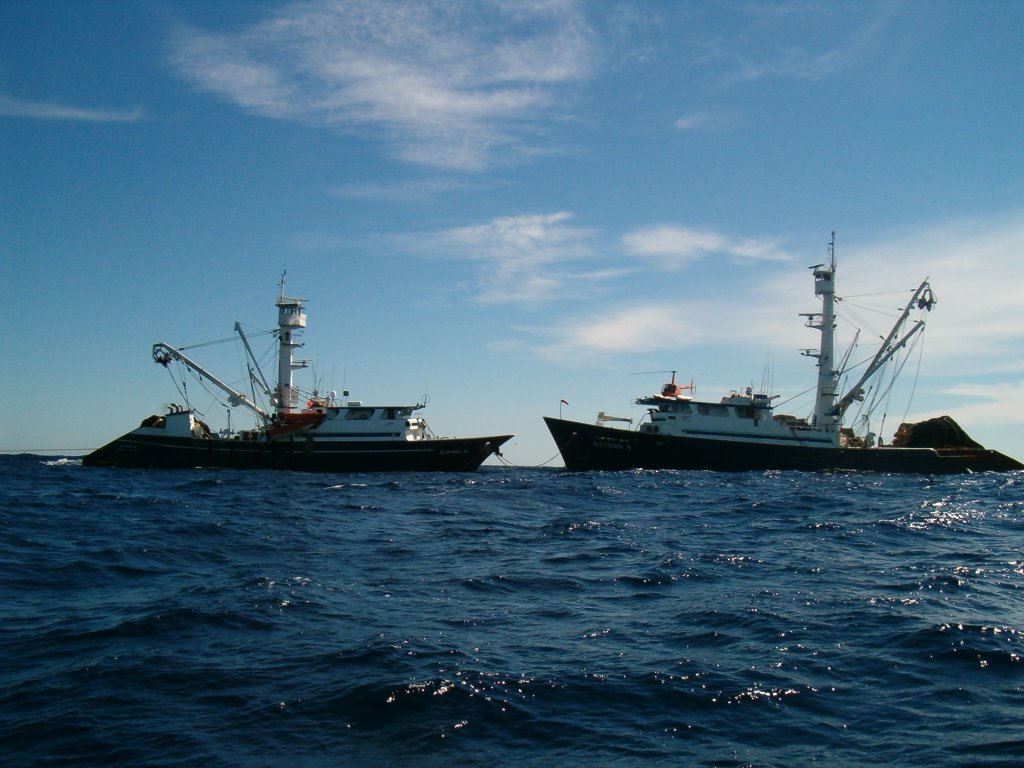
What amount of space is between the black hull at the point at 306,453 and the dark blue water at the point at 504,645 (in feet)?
87.1

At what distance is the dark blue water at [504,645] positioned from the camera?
269 inches

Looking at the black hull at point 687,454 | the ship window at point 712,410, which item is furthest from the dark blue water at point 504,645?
the ship window at point 712,410

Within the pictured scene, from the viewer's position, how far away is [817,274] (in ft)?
186

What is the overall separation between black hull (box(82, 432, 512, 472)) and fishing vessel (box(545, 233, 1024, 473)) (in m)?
5.90

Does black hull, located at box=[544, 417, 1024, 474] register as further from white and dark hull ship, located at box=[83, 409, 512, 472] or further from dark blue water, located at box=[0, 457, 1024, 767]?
dark blue water, located at box=[0, 457, 1024, 767]

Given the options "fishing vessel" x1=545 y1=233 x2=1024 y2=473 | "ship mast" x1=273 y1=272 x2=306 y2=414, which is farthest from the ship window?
"ship mast" x1=273 y1=272 x2=306 y2=414

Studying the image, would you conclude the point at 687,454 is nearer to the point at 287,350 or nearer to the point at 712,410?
the point at 712,410

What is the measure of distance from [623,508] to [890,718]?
18197mm

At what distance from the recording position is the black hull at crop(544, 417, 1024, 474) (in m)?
48.0

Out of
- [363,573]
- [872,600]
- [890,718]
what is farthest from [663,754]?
[363,573]

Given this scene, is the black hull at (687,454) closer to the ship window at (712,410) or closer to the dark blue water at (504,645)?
the ship window at (712,410)

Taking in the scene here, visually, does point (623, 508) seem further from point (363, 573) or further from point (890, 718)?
point (890, 718)

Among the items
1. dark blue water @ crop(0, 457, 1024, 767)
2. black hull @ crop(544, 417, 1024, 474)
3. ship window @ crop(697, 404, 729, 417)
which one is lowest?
dark blue water @ crop(0, 457, 1024, 767)

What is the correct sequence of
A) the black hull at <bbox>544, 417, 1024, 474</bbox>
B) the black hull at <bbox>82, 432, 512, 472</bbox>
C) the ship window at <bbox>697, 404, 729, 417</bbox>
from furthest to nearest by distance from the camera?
the ship window at <bbox>697, 404, 729, 417</bbox> < the black hull at <bbox>544, 417, 1024, 474</bbox> < the black hull at <bbox>82, 432, 512, 472</bbox>
